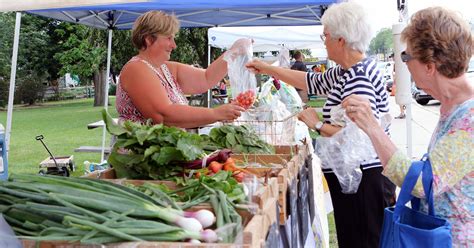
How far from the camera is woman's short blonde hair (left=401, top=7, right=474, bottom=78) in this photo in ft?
6.57

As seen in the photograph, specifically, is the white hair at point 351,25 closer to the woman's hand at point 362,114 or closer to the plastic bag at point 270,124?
the plastic bag at point 270,124

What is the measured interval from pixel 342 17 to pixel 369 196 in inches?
36.7

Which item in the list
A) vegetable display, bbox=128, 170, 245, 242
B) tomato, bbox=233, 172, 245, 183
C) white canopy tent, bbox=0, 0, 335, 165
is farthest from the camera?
white canopy tent, bbox=0, 0, 335, 165

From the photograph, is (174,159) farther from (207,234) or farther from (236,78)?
(236,78)

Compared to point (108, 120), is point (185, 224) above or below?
below

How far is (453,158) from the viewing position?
1932mm

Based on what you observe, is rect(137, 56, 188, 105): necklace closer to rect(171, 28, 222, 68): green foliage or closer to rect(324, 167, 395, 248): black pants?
rect(324, 167, 395, 248): black pants

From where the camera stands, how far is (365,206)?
300 cm

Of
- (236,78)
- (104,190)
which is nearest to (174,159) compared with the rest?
(104,190)

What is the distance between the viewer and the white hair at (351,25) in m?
2.91

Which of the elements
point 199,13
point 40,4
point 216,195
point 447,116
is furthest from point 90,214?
point 199,13

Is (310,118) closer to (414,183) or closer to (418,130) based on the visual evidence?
(414,183)

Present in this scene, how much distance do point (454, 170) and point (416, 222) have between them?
264 mm

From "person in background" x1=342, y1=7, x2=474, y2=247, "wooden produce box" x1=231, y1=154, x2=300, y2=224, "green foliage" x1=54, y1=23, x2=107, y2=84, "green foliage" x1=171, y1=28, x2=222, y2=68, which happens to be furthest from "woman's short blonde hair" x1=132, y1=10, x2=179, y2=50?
"green foliage" x1=54, y1=23, x2=107, y2=84
